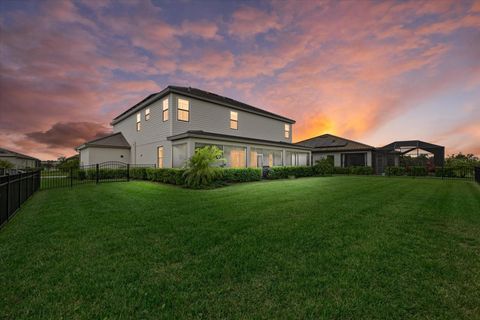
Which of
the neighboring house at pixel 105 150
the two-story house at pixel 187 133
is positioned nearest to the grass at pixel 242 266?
the two-story house at pixel 187 133

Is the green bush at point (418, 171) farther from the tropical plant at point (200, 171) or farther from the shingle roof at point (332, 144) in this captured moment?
the tropical plant at point (200, 171)

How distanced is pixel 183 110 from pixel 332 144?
2214 centimetres

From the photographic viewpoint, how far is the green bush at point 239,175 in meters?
13.3

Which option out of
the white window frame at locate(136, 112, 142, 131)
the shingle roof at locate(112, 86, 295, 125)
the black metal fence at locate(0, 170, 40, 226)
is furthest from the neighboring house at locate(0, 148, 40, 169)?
the black metal fence at locate(0, 170, 40, 226)

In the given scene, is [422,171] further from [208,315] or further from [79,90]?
[79,90]

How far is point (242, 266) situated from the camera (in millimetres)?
2836

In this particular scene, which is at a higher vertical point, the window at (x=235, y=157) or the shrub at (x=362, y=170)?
the window at (x=235, y=157)

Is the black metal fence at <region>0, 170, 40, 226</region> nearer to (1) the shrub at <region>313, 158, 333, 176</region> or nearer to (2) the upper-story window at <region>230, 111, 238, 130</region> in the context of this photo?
(2) the upper-story window at <region>230, 111, 238, 130</region>

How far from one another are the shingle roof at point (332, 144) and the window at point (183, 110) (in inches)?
753

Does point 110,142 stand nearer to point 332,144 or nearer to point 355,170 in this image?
point 355,170

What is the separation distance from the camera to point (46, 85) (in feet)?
50.4

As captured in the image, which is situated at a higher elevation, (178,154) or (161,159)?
(178,154)

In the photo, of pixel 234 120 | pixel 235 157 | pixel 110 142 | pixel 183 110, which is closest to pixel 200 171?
pixel 183 110

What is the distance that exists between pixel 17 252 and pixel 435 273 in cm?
619
